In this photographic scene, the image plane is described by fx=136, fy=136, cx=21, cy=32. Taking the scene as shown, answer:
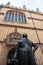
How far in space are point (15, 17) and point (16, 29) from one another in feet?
8.39

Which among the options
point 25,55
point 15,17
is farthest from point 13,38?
point 25,55

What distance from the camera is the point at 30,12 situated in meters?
13.7

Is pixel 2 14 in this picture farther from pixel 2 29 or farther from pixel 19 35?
pixel 19 35

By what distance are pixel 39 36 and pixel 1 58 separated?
12.0 ft

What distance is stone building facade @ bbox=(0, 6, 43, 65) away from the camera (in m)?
7.93

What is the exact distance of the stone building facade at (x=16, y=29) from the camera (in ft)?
26.0

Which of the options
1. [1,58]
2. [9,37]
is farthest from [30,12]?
[1,58]

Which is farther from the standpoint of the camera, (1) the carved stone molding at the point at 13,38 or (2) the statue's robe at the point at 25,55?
(1) the carved stone molding at the point at 13,38

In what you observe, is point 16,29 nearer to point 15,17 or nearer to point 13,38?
point 13,38

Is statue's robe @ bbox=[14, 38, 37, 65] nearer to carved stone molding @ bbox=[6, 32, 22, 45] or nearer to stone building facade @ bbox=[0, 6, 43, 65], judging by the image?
stone building facade @ bbox=[0, 6, 43, 65]

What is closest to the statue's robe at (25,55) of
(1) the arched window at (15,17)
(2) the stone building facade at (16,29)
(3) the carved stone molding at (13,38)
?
(2) the stone building facade at (16,29)

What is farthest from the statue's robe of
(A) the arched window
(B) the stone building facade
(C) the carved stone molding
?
(A) the arched window

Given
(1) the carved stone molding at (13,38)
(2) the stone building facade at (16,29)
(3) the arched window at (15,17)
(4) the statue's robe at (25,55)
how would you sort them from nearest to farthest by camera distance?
(4) the statue's robe at (25,55) → (2) the stone building facade at (16,29) → (1) the carved stone molding at (13,38) → (3) the arched window at (15,17)

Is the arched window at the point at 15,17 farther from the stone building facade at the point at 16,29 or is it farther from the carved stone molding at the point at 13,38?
the carved stone molding at the point at 13,38
